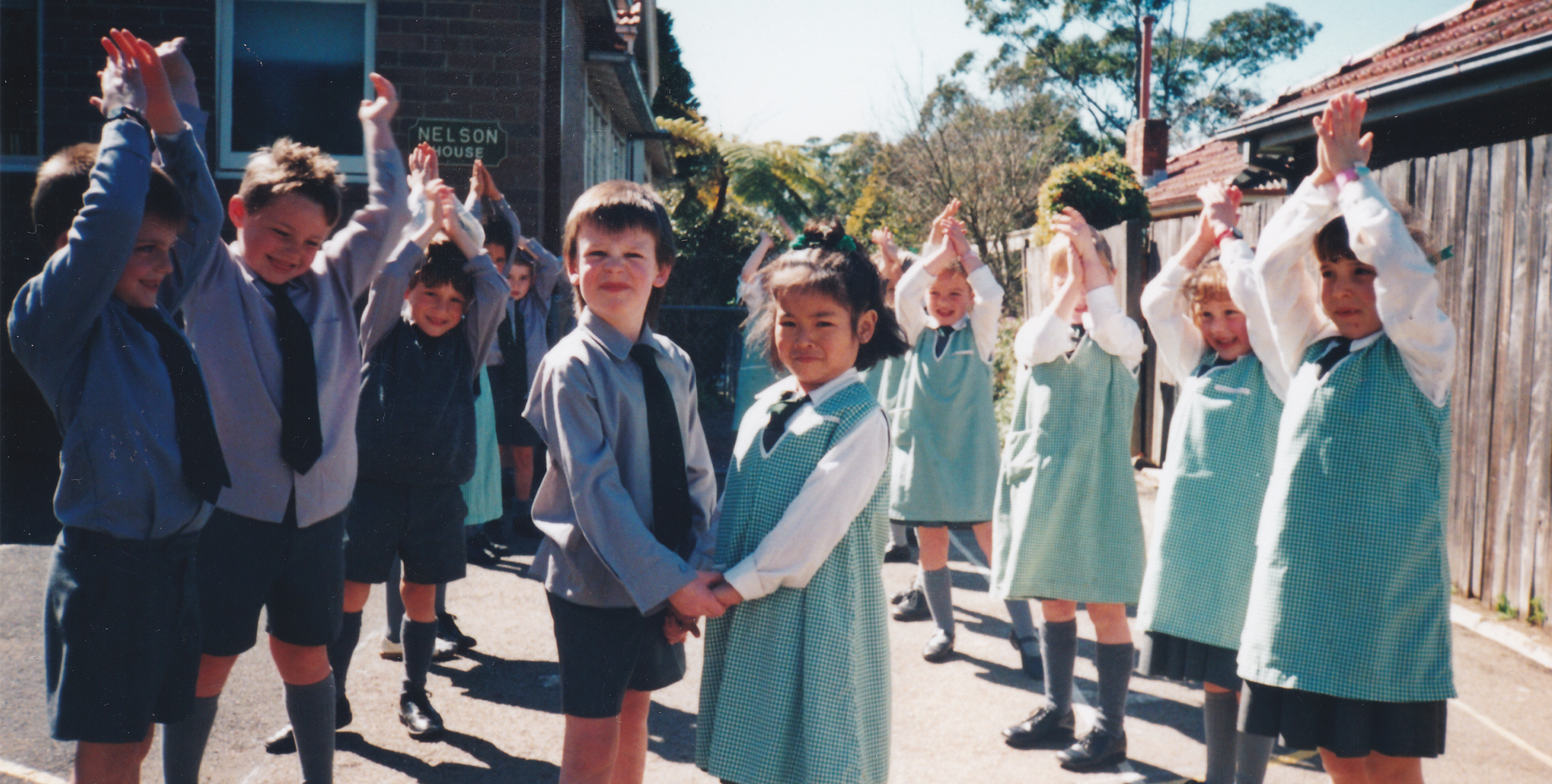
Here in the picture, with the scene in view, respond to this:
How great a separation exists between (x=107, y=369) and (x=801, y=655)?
166 centimetres

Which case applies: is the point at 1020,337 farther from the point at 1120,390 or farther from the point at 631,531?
the point at 631,531

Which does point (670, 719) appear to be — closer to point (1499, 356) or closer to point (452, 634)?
point (452, 634)

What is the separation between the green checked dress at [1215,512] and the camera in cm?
305

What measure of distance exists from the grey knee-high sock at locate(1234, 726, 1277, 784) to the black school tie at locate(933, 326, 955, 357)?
7.78 feet

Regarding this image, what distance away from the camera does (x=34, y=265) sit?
8.18 meters

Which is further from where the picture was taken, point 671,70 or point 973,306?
point 671,70

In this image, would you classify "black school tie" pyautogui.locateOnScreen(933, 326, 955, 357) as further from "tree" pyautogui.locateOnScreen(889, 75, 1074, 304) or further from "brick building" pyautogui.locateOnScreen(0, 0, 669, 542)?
"tree" pyautogui.locateOnScreen(889, 75, 1074, 304)

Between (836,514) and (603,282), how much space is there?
790 millimetres

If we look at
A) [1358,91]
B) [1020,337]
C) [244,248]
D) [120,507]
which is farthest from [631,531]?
[1358,91]

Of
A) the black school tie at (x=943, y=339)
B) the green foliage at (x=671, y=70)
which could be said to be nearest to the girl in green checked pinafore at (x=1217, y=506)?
the black school tie at (x=943, y=339)

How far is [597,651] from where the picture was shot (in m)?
2.47

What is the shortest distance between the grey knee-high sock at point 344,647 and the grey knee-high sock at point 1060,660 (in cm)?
241

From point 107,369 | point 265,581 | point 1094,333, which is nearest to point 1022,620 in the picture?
point 1094,333

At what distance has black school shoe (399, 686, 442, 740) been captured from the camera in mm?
3701
